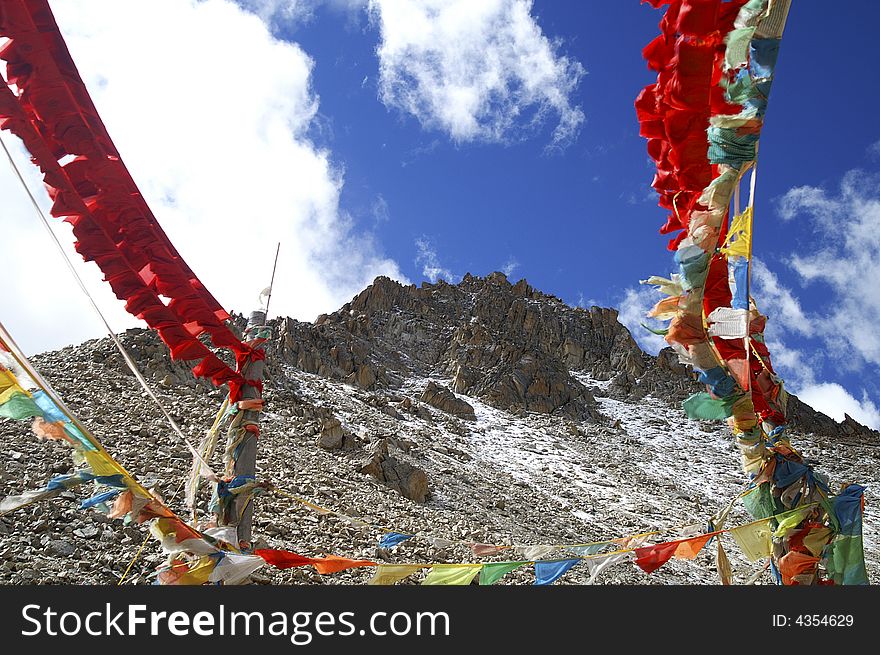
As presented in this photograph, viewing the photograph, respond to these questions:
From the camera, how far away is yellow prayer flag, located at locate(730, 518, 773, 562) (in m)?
4.36

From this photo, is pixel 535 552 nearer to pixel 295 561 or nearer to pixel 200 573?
pixel 295 561

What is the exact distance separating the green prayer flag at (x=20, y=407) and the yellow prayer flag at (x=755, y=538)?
458 cm

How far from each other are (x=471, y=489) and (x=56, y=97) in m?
18.1

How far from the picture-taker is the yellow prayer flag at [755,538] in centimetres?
436

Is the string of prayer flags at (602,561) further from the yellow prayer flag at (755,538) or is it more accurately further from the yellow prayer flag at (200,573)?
the yellow prayer flag at (200,573)

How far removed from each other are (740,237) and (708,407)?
1203 millimetres

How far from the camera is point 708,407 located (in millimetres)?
4289

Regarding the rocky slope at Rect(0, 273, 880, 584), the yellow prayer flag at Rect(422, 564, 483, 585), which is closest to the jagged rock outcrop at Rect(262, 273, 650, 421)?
the rocky slope at Rect(0, 273, 880, 584)

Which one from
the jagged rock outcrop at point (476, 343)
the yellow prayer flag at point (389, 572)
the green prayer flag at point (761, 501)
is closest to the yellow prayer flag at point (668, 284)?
the green prayer flag at point (761, 501)

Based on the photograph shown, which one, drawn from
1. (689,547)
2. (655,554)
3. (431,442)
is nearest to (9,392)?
(655,554)

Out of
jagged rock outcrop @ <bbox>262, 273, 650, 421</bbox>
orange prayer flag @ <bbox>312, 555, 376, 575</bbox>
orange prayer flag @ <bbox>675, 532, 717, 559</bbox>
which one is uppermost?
jagged rock outcrop @ <bbox>262, 273, 650, 421</bbox>

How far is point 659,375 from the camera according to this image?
157ft

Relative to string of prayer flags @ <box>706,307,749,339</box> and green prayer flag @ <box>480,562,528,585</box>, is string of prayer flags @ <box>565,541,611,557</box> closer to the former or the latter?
green prayer flag @ <box>480,562,528,585</box>

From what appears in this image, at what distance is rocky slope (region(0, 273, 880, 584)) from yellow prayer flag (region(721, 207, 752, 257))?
283cm
